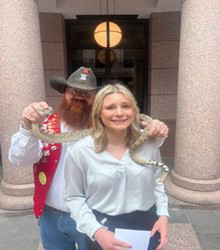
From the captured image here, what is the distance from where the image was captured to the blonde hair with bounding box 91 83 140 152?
1613 mm

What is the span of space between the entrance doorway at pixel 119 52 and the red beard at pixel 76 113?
513cm

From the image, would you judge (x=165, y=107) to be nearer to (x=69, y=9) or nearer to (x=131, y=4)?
(x=131, y=4)

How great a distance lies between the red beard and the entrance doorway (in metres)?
5.13

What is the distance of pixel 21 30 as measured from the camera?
3699mm

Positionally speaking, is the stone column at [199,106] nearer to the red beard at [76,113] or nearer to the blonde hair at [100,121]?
the red beard at [76,113]

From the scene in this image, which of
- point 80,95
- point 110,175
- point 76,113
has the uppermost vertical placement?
point 80,95

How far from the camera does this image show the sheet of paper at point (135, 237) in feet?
5.33

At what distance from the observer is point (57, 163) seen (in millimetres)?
1976

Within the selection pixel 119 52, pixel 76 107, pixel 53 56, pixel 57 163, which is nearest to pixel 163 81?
pixel 119 52

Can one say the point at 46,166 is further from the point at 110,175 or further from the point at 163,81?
the point at 163,81

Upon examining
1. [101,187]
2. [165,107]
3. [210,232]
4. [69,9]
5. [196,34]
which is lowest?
[210,232]

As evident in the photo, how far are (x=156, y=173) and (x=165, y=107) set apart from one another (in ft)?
16.8

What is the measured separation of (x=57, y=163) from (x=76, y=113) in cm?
39

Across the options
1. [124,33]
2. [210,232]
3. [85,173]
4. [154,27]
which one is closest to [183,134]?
[210,232]
